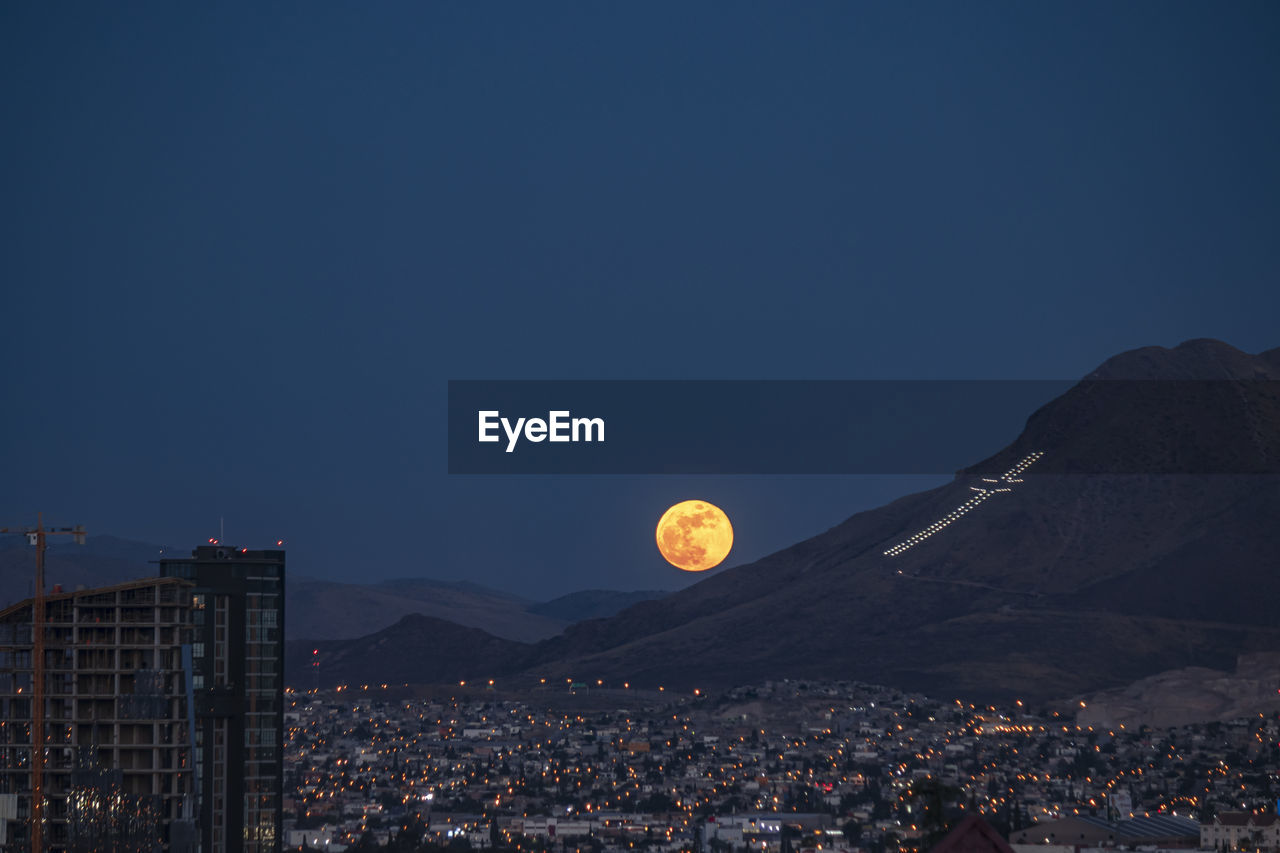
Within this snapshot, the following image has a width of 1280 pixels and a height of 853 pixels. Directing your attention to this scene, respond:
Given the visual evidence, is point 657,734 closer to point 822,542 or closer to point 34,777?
point 822,542

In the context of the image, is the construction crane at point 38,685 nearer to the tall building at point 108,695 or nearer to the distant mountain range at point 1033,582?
the tall building at point 108,695

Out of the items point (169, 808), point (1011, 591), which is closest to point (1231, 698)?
point (1011, 591)

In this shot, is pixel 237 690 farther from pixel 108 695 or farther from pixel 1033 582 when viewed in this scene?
pixel 1033 582

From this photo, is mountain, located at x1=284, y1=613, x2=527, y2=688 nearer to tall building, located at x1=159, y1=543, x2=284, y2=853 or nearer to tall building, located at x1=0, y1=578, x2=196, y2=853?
tall building, located at x1=159, y1=543, x2=284, y2=853

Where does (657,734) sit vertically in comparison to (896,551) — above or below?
below

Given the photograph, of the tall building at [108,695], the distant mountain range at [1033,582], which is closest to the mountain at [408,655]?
the distant mountain range at [1033,582]

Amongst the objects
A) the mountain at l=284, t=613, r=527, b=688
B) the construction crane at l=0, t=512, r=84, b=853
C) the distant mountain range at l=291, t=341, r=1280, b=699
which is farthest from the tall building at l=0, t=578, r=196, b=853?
the mountain at l=284, t=613, r=527, b=688

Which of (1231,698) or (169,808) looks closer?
(169,808)
